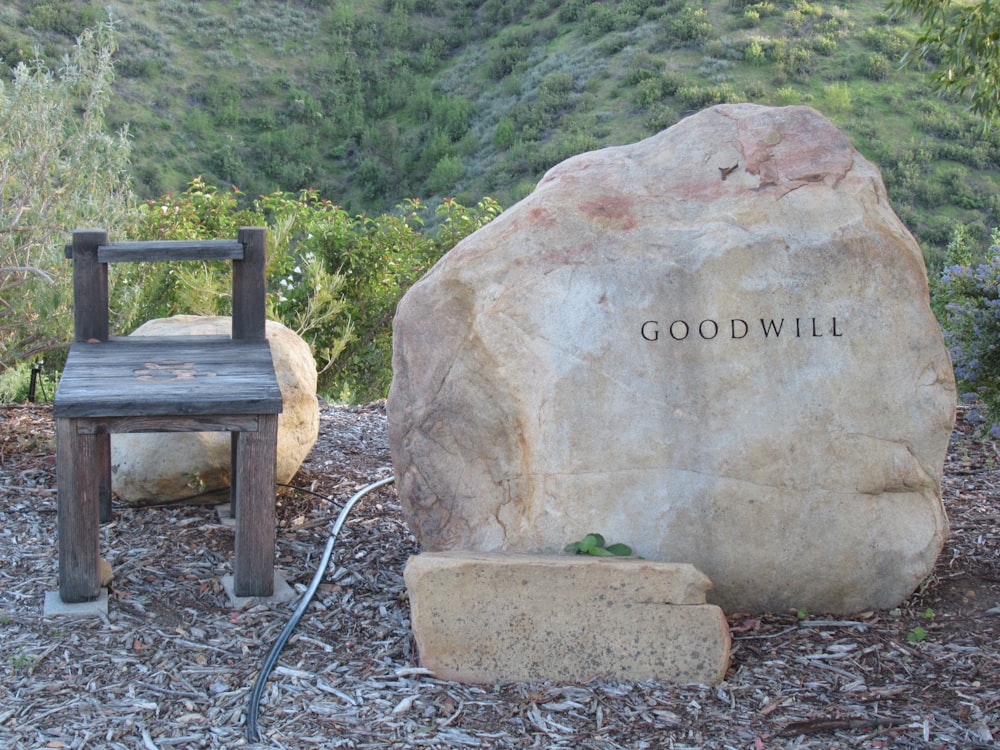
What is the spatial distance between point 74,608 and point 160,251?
1.61m

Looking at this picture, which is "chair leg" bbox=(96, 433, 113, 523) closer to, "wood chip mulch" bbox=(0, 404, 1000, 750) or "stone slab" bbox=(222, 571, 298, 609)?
"wood chip mulch" bbox=(0, 404, 1000, 750)

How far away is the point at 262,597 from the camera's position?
4125 mm

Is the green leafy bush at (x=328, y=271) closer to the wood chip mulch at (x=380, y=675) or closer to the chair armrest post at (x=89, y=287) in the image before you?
the chair armrest post at (x=89, y=287)

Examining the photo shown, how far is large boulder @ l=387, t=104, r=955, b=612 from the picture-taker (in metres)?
3.85

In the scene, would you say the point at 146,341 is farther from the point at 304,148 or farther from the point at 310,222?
the point at 304,148

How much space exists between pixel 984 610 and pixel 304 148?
772 inches

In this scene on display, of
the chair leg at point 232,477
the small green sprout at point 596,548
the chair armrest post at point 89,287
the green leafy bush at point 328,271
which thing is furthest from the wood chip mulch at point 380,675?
the green leafy bush at point 328,271

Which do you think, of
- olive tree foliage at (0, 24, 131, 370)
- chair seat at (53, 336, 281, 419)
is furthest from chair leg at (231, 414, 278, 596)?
olive tree foliage at (0, 24, 131, 370)

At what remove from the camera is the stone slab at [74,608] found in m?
3.89

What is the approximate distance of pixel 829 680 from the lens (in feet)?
11.5

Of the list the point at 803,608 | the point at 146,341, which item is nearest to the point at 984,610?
the point at 803,608

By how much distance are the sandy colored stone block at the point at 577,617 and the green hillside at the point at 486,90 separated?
15069mm

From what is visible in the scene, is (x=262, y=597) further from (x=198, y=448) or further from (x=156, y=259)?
(x=156, y=259)

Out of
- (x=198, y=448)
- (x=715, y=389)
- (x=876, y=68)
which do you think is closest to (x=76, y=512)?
(x=198, y=448)
